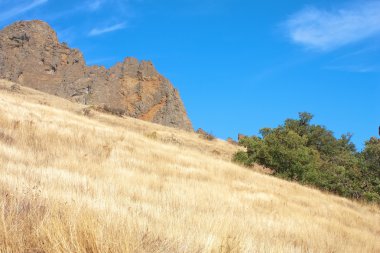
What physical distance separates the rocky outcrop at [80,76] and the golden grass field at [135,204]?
5904 cm

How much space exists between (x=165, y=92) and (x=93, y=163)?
67806 mm

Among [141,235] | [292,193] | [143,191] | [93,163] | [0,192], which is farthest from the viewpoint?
[292,193]

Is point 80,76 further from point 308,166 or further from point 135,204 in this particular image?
point 135,204

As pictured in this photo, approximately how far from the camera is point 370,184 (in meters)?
22.4

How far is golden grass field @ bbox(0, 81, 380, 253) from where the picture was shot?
11.3ft

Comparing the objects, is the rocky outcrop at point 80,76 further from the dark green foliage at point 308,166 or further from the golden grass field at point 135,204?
the golden grass field at point 135,204

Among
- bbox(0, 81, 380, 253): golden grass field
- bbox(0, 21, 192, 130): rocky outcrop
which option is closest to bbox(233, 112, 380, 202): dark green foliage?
bbox(0, 81, 380, 253): golden grass field

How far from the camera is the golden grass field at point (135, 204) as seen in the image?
344 centimetres

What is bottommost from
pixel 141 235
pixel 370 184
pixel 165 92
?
pixel 141 235

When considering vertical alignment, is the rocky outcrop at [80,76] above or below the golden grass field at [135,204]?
above

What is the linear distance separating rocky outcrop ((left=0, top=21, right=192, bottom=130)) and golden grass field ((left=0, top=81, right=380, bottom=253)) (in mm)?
59041

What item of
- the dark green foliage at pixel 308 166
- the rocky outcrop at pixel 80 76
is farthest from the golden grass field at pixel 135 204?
the rocky outcrop at pixel 80 76

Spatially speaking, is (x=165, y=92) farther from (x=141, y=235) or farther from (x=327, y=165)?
(x=141, y=235)

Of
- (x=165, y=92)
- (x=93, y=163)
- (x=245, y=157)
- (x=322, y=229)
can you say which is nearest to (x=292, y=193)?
(x=322, y=229)
